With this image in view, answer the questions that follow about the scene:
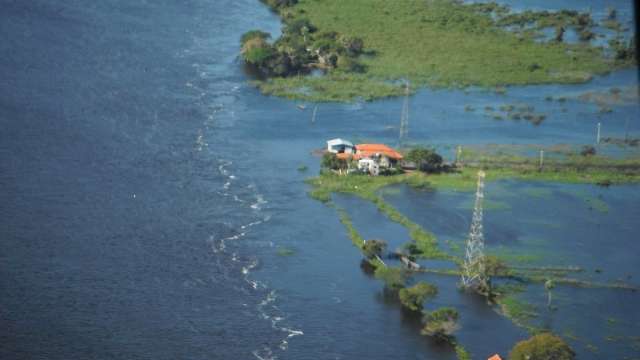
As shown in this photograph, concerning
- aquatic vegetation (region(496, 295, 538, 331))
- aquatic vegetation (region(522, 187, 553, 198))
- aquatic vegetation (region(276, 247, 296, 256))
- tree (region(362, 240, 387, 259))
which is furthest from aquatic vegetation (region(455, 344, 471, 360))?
aquatic vegetation (region(522, 187, 553, 198))

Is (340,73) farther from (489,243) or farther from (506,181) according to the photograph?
(489,243)

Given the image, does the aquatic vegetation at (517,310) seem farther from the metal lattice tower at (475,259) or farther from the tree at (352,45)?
the tree at (352,45)

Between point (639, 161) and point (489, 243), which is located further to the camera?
point (639, 161)

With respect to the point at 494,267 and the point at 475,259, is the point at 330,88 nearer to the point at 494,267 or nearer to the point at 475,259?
the point at 475,259

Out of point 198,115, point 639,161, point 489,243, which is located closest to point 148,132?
point 198,115

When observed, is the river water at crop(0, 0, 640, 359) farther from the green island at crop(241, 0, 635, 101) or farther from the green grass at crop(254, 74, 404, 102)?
the green island at crop(241, 0, 635, 101)

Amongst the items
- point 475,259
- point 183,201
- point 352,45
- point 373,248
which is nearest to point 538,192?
point 475,259
